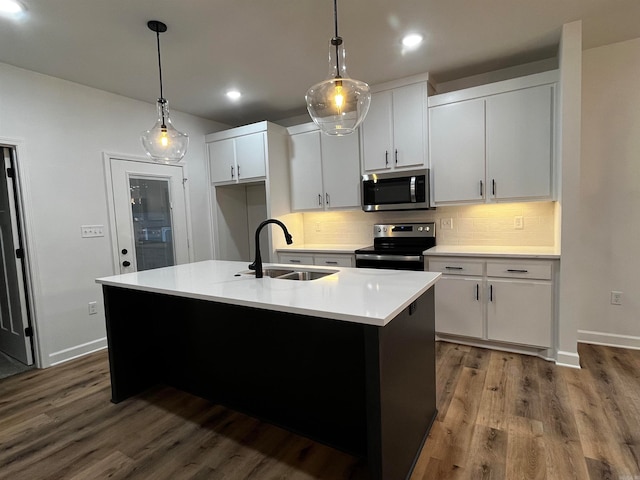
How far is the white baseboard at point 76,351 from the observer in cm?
311

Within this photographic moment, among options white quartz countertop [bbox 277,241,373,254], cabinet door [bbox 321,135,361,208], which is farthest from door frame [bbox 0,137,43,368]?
cabinet door [bbox 321,135,361,208]

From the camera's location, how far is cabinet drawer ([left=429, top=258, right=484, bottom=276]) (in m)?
3.02

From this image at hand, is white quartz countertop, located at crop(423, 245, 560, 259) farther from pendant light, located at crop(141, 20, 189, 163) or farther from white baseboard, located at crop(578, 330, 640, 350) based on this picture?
pendant light, located at crop(141, 20, 189, 163)

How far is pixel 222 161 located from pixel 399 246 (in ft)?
8.08

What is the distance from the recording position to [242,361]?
2150 millimetres

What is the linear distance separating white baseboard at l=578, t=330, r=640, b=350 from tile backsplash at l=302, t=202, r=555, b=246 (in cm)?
90

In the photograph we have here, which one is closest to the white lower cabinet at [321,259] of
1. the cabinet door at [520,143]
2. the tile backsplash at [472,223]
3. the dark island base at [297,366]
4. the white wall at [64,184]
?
the tile backsplash at [472,223]

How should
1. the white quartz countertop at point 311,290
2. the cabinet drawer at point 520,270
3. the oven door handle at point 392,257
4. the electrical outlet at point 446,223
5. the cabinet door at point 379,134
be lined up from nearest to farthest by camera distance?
1. the white quartz countertop at point 311,290
2. the cabinet drawer at point 520,270
3. the oven door handle at point 392,257
4. the cabinet door at point 379,134
5. the electrical outlet at point 446,223

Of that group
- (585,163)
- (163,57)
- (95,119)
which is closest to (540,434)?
(585,163)

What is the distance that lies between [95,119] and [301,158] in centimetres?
215

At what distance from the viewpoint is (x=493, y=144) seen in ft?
10.1

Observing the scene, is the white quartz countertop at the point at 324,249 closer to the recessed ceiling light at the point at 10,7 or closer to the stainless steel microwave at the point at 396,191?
the stainless steel microwave at the point at 396,191

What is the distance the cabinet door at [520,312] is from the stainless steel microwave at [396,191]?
102 cm

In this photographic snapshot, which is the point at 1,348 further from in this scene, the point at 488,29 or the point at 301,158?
the point at 488,29
